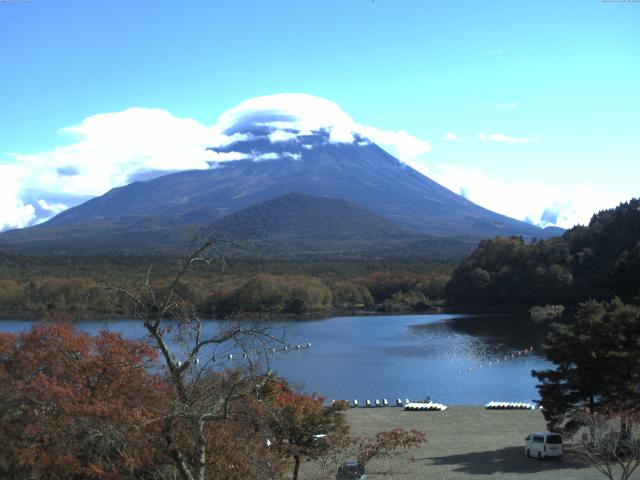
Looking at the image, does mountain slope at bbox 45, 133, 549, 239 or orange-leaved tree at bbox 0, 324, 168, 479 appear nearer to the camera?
orange-leaved tree at bbox 0, 324, 168, 479

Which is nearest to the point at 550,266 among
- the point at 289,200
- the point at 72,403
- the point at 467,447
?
the point at 467,447

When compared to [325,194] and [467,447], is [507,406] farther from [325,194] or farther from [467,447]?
[325,194]

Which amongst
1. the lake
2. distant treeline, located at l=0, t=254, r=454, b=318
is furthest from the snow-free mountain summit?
the lake

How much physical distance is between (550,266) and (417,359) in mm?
22726

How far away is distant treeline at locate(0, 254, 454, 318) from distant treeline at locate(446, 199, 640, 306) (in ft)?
18.1

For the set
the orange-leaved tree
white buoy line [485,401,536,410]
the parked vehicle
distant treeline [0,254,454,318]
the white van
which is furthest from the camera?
distant treeline [0,254,454,318]

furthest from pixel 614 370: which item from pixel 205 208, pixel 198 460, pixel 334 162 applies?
pixel 334 162

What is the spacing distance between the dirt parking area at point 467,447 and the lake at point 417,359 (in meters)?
2.81

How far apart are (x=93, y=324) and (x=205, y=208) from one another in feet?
356

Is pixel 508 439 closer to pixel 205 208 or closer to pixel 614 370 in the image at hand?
pixel 614 370

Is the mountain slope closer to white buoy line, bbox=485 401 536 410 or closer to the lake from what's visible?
the lake

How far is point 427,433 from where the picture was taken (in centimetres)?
1678

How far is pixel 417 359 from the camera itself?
33.4 metres

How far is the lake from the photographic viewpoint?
25.4 meters
